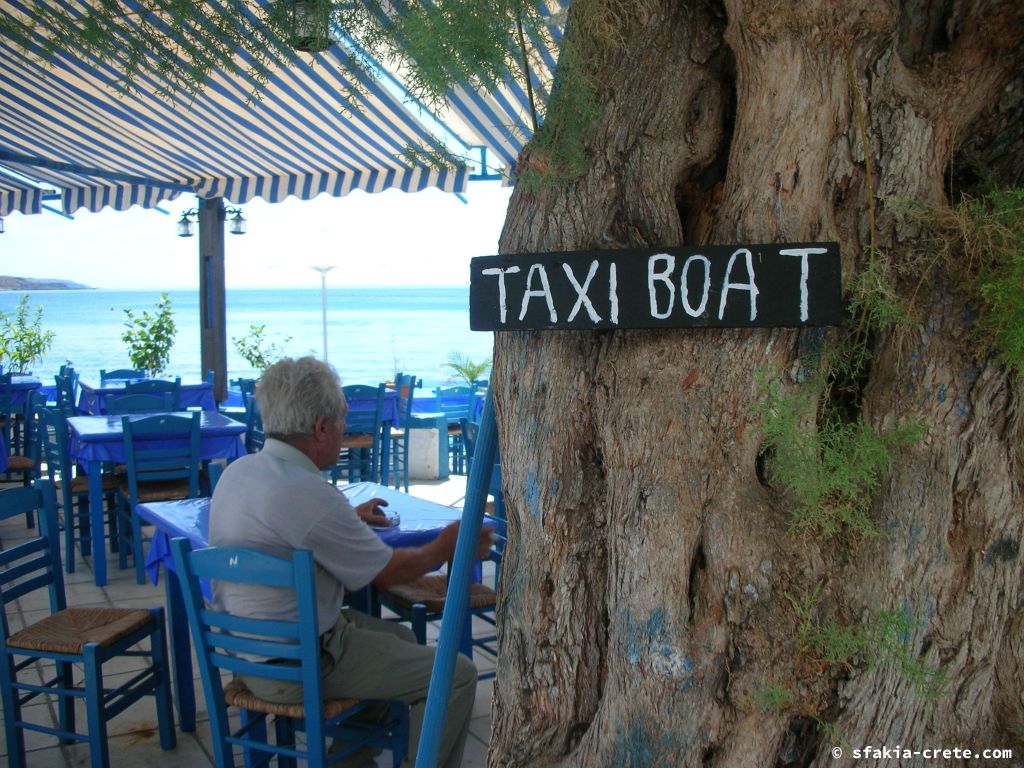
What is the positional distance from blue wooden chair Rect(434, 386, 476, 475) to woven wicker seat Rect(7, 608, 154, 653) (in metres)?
5.20

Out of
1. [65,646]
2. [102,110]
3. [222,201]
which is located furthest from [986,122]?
[222,201]

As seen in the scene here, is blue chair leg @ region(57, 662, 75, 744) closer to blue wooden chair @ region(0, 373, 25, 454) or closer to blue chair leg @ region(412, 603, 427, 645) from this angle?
blue chair leg @ region(412, 603, 427, 645)

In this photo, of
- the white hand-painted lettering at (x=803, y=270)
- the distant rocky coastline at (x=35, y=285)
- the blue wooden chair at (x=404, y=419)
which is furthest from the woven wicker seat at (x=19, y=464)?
the distant rocky coastline at (x=35, y=285)

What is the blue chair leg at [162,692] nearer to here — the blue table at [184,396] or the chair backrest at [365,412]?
the chair backrest at [365,412]

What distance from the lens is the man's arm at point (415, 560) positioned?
105 inches

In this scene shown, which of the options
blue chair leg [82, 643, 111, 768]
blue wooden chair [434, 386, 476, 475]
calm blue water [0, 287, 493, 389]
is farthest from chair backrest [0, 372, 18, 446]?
calm blue water [0, 287, 493, 389]

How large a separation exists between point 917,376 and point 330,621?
1.72 m

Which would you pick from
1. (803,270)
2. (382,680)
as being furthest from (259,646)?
(803,270)

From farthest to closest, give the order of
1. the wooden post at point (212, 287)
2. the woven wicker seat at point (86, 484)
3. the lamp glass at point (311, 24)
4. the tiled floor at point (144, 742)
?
the wooden post at point (212, 287) → the woven wicker seat at point (86, 484) → the tiled floor at point (144, 742) → the lamp glass at point (311, 24)

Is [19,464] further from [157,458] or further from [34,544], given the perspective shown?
[34,544]

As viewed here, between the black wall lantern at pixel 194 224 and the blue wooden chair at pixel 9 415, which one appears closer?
the blue wooden chair at pixel 9 415

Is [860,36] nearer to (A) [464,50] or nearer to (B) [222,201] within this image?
(A) [464,50]

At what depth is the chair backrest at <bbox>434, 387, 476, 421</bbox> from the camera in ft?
30.5

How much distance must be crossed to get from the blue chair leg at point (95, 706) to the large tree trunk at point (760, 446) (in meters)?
1.92
